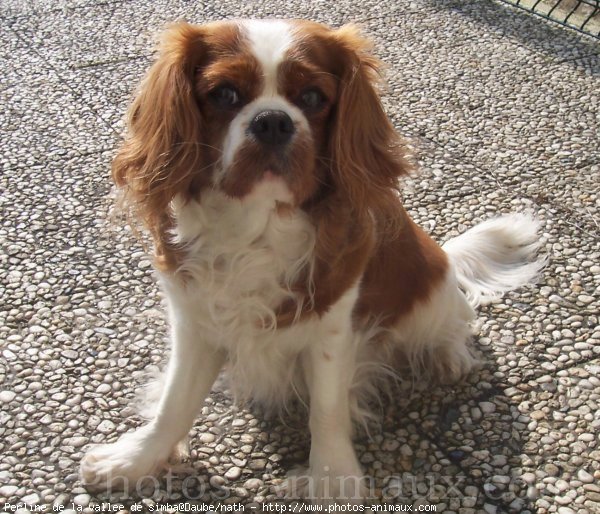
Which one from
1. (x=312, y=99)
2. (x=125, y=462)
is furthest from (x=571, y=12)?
(x=125, y=462)

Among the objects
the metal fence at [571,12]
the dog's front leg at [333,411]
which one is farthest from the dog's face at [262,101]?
the metal fence at [571,12]

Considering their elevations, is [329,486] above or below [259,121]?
below

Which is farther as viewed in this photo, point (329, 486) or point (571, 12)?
point (571, 12)

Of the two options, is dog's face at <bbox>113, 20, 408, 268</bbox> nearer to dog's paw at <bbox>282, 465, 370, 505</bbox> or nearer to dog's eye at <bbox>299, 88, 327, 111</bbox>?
dog's eye at <bbox>299, 88, 327, 111</bbox>

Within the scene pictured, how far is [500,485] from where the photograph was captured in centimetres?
239

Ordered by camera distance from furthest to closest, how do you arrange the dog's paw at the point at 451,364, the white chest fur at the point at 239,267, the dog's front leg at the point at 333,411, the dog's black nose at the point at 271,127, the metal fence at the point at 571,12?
1. the metal fence at the point at 571,12
2. the dog's paw at the point at 451,364
3. the dog's front leg at the point at 333,411
4. the white chest fur at the point at 239,267
5. the dog's black nose at the point at 271,127

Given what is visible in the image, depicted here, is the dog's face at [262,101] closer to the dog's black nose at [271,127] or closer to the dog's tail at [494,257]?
the dog's black nose at [271,127]

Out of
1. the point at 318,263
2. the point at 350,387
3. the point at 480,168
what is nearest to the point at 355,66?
the point at 318,263

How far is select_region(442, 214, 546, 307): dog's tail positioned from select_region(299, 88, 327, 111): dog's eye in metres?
1.35

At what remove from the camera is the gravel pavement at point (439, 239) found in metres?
2.46

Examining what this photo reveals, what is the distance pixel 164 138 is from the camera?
207 centimetres

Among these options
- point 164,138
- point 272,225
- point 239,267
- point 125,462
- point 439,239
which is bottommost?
point 125,462

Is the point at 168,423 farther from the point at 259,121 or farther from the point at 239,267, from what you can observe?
the point at 259,121

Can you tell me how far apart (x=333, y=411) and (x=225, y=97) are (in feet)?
3.49
